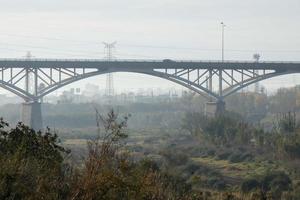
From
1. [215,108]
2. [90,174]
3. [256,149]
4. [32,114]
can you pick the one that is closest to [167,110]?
[215,108]

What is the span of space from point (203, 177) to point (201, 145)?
18025mm

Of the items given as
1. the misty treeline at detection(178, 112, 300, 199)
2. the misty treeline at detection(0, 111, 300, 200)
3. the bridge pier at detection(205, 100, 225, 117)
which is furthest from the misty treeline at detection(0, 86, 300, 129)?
the misty treeline at detection(0, 111, 300, 200)

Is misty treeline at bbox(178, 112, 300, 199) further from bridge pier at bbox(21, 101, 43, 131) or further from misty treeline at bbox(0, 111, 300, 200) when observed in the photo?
bridge pier at bbox(21, 101, 43, 131)

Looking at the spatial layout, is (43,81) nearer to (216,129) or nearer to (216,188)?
(216,129)

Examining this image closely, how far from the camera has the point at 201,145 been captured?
55.9 m

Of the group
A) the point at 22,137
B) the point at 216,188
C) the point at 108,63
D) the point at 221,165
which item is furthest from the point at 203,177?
the point at 108,63

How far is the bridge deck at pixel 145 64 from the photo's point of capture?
201 feet

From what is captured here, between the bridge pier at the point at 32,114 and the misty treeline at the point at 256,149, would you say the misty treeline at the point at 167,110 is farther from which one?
the misty treeline at the point at 256,149

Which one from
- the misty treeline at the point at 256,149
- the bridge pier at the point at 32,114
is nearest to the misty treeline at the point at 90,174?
the misty treeline at the point at 256,149

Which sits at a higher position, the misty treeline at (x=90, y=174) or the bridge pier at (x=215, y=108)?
the bridge pier at (x=215, y=108)

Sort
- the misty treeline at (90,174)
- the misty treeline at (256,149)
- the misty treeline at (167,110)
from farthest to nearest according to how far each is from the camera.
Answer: the misty treeline at (167,110) < the misty treeline at (256,149) < the misty treeline at (90,174)

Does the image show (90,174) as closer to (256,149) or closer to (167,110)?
(256,149)

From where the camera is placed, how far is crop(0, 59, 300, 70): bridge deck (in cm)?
6131

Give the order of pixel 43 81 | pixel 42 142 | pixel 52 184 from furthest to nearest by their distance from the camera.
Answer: pixel 43 81 < pixel 42 142 < pixel 52 184
